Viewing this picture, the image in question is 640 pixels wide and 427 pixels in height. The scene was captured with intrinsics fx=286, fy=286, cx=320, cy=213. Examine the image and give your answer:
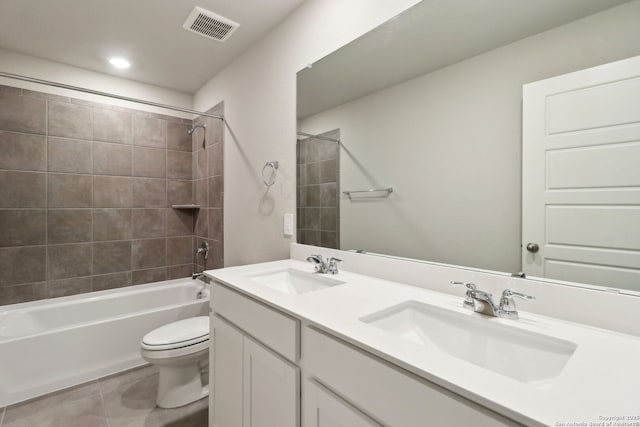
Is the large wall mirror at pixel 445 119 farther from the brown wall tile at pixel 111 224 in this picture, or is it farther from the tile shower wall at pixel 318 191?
the brown wall tile at pixel 111 224

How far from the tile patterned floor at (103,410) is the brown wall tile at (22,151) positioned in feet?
5.73

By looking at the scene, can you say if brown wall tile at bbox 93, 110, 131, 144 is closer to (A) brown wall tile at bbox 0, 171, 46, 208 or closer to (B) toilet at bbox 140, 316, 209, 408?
(A) brown wall tile at bbox 0, 171, 46, 208

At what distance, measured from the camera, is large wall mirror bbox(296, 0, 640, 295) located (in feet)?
2.84

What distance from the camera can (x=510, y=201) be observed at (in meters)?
0.97

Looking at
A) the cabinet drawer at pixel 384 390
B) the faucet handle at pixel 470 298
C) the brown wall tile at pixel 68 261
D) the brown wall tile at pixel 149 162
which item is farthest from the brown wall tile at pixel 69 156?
the faucet handle at pixel 470 298

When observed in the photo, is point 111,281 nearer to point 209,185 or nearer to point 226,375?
point 209,185

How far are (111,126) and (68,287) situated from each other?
149cm

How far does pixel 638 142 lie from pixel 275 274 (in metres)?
1.42

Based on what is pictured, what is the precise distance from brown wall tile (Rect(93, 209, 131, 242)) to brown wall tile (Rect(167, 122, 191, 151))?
81 cm

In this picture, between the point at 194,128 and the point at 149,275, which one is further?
the point at 194,128

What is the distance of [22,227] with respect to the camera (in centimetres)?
232

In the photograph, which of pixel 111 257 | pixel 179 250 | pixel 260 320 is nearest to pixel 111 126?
pixel 111 257

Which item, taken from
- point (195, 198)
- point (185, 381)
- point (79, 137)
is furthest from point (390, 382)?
point (79, 137)

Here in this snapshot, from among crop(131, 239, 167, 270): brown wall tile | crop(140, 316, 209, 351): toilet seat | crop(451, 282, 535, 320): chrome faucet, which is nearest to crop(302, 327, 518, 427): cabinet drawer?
crop(451, 282, 535, 320): chrome faucet
